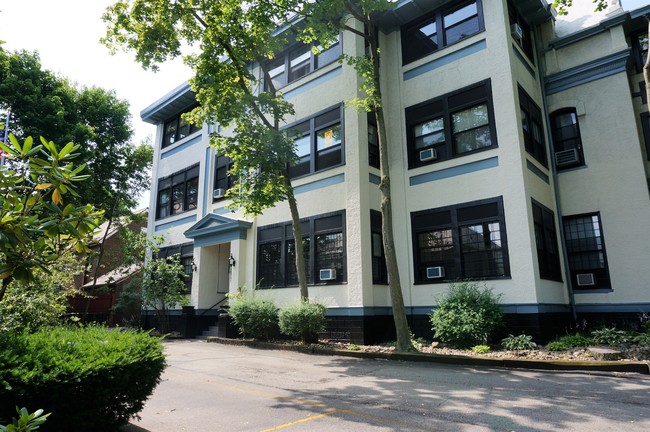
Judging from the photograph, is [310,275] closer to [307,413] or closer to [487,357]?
[487,357]

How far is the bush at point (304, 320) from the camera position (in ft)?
41.7

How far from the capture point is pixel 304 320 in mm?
12688

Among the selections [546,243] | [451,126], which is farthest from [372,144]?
[546,243]

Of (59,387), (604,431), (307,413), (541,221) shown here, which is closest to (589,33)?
(541,221)

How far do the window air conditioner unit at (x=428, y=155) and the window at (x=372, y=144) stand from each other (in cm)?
162

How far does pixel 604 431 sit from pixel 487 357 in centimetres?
512

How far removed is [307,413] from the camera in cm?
580

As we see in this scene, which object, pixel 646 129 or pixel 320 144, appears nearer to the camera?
pixel 646 129

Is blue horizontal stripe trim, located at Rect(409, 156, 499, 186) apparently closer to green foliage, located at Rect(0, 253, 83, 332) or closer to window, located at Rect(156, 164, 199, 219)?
green foliage, located at Rect(0, 253, 83, 332)

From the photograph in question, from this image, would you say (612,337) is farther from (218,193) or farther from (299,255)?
(218,193)

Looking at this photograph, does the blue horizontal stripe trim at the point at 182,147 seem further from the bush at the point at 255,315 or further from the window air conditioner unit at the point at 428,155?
the window air conditioner unit at the point at 428,155

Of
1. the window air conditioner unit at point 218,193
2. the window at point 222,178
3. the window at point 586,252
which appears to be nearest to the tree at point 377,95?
the window at point 586,252

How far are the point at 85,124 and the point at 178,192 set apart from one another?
6644 millimetres

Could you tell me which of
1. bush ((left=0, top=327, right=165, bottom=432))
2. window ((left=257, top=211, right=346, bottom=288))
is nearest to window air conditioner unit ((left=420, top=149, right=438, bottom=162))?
window ((left=257, top=211, right=346, bottom=288))
